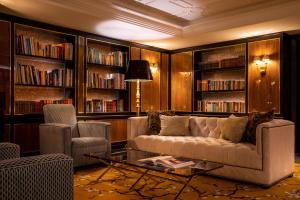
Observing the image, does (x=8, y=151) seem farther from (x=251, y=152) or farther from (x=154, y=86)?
(x=154, y=86)

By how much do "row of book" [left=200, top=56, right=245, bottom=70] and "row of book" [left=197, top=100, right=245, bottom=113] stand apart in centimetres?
78

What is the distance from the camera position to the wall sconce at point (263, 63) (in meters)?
5.44

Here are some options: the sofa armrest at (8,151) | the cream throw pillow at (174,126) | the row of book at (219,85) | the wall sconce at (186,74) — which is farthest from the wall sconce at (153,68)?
the sofa armrest at (8,151)

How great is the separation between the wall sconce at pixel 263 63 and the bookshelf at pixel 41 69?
3.53 m

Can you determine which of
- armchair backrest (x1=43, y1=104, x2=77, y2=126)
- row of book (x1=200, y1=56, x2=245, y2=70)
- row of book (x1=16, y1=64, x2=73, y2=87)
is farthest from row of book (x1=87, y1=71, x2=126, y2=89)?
row of book (x1=200, y1=56, x2=245, y2=70)

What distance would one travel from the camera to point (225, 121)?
3.95m

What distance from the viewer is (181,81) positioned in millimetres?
6895

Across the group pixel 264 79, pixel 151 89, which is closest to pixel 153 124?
pixel 151 89

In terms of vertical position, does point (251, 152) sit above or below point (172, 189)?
above

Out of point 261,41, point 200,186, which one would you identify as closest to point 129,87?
point 261,41

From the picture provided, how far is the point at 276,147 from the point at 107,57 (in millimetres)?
3718

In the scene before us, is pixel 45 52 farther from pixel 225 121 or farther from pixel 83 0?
pixel 225 121

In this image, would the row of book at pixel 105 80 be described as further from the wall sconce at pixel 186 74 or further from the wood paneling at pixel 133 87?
the wall sconce at pixel 186 74

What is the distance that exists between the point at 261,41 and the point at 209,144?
296 cm
